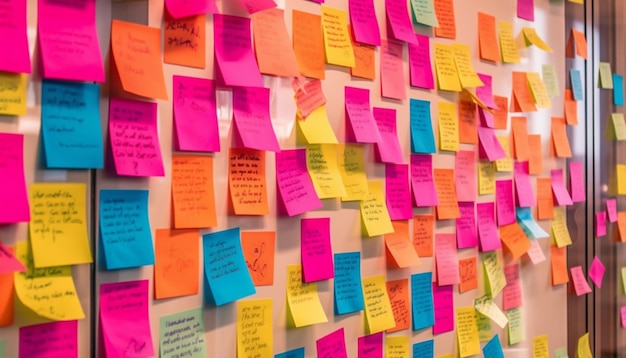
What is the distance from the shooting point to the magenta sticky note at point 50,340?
936mm

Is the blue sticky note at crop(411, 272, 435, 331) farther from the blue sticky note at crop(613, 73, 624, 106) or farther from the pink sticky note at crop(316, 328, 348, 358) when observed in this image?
the blue sticky note at crop(613, 73, 624, 106)

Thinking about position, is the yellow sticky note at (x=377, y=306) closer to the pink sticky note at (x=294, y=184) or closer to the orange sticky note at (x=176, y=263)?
the pink sticky note at (x=294, y=184)

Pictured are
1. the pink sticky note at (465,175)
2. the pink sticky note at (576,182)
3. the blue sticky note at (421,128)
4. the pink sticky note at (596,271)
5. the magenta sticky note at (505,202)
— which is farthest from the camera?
the pink sticky note at (596,271)

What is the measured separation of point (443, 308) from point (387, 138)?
1.49 ft

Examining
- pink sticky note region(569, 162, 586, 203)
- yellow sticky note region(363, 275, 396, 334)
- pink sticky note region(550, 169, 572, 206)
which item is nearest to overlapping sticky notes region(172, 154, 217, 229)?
yellow sticky note region(363, 275, 396, 334)

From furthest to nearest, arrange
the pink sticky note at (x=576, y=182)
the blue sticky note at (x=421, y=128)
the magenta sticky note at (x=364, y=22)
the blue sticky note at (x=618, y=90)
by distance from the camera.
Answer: the blue sticky note at (x=618, y=90), the pink sticky note at (x=576, y=182), the blue sticky note at (x=421, y=128), the magenta sticky note at (x=364, y=22)

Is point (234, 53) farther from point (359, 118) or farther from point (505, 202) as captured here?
point (505, 202)

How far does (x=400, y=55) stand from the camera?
1.60 m

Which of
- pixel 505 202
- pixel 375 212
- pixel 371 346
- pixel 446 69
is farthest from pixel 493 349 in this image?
pixel 446 69

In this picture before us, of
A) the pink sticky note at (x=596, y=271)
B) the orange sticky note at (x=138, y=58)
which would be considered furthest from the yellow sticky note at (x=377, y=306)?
the pink sticky note at (x=596, y=271)

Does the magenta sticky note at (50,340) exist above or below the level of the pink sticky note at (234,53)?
below

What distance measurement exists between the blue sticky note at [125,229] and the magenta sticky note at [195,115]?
0.11 m

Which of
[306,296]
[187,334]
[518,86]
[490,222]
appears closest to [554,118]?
[518,86]

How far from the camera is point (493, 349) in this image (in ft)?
6.15
